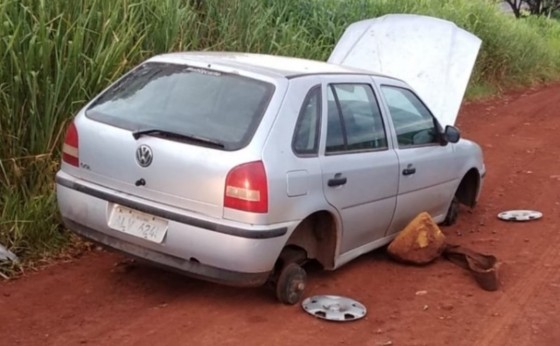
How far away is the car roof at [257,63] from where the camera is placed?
5590 millimetres

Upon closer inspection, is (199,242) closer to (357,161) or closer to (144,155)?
(144,155)

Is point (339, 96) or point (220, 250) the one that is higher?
point (339, 96)

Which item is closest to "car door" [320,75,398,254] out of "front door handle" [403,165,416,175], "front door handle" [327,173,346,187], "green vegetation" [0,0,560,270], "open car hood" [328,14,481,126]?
"front door handle" [327,173,346,187]

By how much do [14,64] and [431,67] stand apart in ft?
16.7

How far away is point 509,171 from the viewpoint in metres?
10.4

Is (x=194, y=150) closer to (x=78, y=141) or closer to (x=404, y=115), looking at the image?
(x=78, y=141)

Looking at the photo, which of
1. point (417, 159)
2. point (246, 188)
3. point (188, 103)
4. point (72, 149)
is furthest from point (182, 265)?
point (417, 159)

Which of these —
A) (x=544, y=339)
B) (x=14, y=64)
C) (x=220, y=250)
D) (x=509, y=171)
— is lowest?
(x=509, y=171)

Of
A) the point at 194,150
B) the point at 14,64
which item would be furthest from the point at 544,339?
the point at 14,64

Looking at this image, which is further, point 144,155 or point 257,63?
point 257,63

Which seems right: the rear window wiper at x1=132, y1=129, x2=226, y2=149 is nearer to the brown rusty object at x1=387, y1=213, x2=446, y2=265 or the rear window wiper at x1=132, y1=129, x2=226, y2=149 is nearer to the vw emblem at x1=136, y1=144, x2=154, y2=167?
the vw emblem at x1=136, y1=144, x2=154, y2=167

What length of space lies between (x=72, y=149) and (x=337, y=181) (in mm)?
1754

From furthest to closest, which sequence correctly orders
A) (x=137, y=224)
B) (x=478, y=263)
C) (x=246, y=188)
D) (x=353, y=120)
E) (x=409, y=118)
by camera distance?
(x=409, y=118), (x=478, y=263), (x=353, y=120), (x=137, y=224), (x=246, y=188)

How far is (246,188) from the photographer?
4.89m
